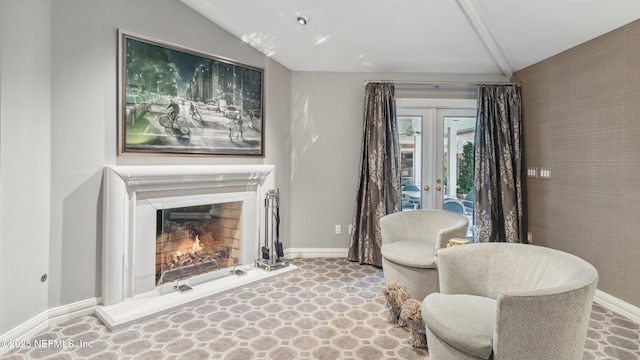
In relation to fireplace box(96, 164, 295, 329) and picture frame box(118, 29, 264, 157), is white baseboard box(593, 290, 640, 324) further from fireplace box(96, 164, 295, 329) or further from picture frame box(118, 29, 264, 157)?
picture frame box(118, 29, 264, 157)

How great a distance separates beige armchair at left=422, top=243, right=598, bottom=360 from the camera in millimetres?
1504

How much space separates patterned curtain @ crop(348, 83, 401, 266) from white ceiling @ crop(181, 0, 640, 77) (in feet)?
1.67

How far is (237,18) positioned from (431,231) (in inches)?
116

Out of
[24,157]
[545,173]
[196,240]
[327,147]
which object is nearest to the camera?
[24,157]

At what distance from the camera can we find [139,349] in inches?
86.9

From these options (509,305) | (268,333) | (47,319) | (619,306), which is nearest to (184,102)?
(47,319)

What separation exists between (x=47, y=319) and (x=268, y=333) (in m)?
1.69

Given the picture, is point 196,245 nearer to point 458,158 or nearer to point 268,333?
point 268,333

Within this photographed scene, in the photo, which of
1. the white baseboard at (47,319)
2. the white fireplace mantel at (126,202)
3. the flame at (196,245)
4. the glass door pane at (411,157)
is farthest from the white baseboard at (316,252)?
the white baseboard at (47,319)

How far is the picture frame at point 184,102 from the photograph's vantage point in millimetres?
2857

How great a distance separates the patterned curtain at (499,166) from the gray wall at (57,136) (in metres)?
3.61

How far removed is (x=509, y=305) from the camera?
4.95 ft

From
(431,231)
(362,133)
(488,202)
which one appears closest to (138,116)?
(362,133)

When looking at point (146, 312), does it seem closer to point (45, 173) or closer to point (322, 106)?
point (45, 173)
